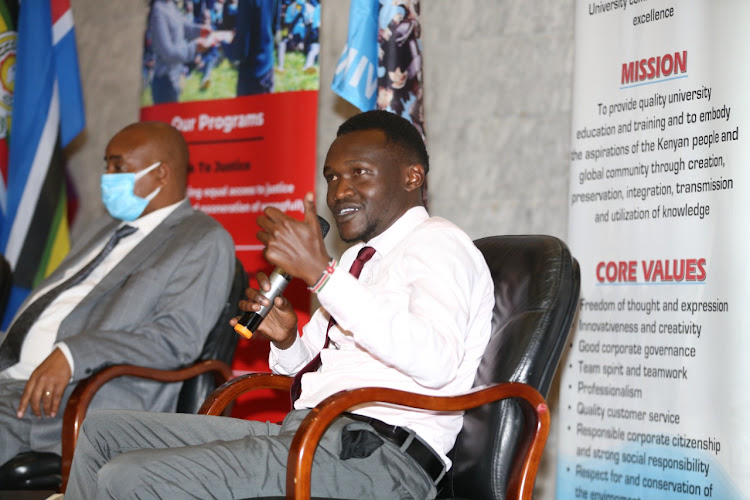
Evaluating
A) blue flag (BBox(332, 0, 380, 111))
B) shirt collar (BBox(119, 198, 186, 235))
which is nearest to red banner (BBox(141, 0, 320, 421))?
blue flag (BBox(332, 0, 380, 111))

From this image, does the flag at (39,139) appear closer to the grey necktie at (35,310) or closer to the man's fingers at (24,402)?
the grey necktie at (35,310)

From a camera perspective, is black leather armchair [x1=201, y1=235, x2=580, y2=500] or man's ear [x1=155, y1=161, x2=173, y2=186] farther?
man's ear [x1=155, y1=161, x2=173, y2=186]

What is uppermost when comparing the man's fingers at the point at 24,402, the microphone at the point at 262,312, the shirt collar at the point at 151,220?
the shirt collar at the point at 151,220

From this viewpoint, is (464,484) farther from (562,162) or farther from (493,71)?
(493,71)

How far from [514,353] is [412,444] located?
1.12 ft

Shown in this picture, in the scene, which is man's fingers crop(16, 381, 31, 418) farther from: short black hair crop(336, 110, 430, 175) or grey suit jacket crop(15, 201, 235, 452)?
short black hair crop(336, 110, 430, 175)

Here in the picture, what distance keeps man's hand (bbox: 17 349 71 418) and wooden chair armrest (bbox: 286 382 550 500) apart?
1413 millimetres

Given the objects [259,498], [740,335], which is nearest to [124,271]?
[259,498]

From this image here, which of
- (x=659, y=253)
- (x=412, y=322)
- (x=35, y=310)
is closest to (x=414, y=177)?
(x=412, y=322)

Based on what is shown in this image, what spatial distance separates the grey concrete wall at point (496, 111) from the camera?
3.80 metres

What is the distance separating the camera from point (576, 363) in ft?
11.6

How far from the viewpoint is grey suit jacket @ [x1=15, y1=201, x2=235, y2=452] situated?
3094mm

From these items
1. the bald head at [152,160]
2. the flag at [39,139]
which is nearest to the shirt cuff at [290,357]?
the bald head at [152,160]

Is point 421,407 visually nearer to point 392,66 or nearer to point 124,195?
point 392,66
